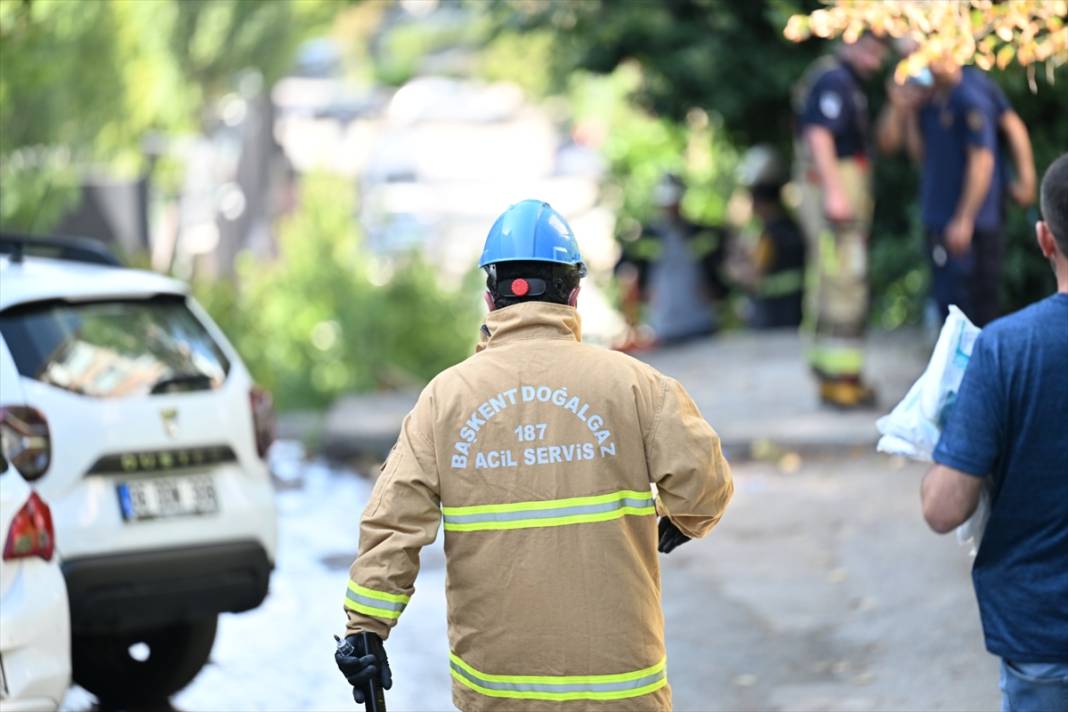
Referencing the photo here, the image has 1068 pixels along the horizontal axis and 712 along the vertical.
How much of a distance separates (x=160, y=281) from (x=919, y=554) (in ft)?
12.7

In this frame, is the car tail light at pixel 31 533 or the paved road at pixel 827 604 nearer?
the car tail light at pixel 31 533

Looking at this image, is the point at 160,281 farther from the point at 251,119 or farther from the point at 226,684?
the point at 251,119

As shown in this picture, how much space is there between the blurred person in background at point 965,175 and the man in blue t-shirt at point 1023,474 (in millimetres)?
5359

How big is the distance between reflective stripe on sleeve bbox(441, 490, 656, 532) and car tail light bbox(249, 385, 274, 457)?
3.48 meters

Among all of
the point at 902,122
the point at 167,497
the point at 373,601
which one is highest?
the point at 902,122

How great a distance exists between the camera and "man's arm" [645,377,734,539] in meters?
3.87

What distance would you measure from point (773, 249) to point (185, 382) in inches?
359

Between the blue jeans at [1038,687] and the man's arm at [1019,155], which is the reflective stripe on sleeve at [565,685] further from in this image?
the man's arm at [1019,155]

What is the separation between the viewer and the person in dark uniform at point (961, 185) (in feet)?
29.9

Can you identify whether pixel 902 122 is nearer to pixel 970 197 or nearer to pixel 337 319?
pixel 970 197

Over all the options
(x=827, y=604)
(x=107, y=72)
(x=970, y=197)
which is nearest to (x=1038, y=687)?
(x=827, y=604)

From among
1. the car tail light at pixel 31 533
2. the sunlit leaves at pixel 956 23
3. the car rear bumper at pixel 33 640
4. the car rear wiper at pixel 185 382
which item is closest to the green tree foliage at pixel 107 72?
the car rear wiper at pixel 185 382

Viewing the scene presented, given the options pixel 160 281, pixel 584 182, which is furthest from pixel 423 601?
pixel 584 182

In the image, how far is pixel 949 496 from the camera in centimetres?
387
